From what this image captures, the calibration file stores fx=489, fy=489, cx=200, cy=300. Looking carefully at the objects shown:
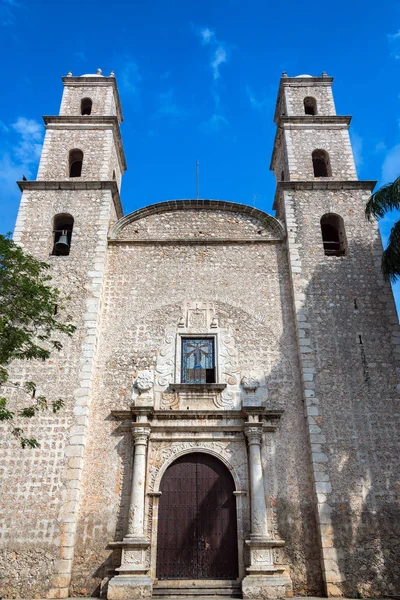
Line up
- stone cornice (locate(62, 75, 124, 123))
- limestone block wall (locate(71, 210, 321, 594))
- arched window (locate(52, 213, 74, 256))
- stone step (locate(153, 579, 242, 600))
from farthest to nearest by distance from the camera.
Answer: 1. stone cornice (locate(62, 75, 124, 123))
2. arched window (locate(52, 213, 74, 256))
3. limestone block wall (locate(71, 210, 321, 594))
4. stone step (locate(153, 579, 242, 600))

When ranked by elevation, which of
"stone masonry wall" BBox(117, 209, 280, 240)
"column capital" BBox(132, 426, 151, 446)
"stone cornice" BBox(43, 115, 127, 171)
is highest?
"stone cornice" BBox(43, 115, 127, 171)

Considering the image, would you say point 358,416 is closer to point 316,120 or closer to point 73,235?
point 73,235

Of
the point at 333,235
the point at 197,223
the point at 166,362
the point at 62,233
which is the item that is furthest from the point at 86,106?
the point at 166,362

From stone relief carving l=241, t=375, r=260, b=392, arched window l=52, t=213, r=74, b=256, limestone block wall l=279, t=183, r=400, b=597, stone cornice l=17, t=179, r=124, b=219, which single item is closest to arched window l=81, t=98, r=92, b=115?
stone cornice l=17, t=179, r=124, b=219

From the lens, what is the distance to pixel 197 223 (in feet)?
46.8

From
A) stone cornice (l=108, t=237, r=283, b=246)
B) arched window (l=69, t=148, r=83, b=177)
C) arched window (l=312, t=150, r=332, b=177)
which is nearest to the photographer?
stone cornice (l=108, t=237, r=283, b=246)

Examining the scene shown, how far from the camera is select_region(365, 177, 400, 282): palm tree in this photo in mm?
11555

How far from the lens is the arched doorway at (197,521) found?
980cm

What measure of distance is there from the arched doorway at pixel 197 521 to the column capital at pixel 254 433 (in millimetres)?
842

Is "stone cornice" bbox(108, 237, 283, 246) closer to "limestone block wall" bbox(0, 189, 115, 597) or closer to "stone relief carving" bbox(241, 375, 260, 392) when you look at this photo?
"limestone block wall" bbox(0, 189, 115, 597)

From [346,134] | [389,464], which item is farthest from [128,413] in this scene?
[346,134]

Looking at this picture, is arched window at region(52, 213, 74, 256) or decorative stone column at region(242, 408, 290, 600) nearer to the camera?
decorative stone column at region(242, 408, 290, 600)

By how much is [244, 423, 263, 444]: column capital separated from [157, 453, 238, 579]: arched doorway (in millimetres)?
842

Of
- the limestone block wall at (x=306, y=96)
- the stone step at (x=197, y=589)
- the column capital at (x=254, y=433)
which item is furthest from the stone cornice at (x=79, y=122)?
the stone step at (x=197, y=589)
